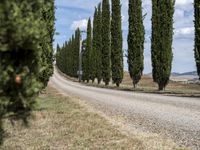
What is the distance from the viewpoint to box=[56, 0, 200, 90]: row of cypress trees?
45188 millimetres

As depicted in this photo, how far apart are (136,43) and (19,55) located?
4892 cm

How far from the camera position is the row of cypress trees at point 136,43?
45188 millimetres

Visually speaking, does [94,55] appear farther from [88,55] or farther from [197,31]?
[197,31]

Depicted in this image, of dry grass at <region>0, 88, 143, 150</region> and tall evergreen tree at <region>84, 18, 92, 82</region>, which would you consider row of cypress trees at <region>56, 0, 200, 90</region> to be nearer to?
tall evergreen tree at <region>84, 18, 92, 82</region>

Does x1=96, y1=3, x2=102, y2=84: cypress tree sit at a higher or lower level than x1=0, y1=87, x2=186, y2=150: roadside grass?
higher

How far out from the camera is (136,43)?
176 ft

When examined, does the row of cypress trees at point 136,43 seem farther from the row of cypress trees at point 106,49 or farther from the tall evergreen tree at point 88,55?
the tall evergreen tree at point 88,55

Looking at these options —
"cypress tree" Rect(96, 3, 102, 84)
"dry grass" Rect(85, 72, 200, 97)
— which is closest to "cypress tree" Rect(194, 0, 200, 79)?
"dry grass" Rect(85, 72, 200, 97)

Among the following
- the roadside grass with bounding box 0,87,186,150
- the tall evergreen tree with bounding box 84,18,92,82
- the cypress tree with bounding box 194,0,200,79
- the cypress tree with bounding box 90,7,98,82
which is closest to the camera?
the roadside grass with bounding box 0,87,186,150

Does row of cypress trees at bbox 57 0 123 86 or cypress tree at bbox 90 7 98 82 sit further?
cypress tree at bbox 90 7 98 82

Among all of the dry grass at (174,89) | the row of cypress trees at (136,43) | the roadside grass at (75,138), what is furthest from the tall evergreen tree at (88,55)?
the roadside grass at (75,138)

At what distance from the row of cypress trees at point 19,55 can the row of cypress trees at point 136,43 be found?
2944 centimetres

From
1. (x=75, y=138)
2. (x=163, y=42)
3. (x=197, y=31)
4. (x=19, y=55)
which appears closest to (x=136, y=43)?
(x=163, y=42)

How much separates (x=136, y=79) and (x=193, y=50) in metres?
18.4
